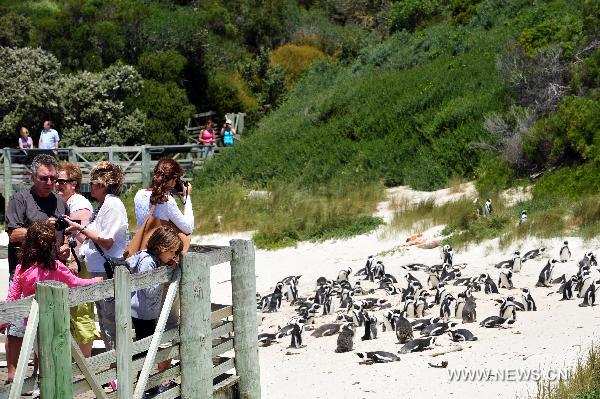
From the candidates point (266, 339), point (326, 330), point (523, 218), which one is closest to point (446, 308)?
point (326, 330)

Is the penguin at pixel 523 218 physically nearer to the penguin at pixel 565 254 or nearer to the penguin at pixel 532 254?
the penguin at pixel 532 254

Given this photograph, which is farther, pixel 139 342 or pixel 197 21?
pixel 197 21

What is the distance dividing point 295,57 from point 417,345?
28579 mm

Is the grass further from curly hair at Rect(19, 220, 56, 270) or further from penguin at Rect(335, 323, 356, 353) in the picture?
curly hair at Rect(19, 220, 56, 270)

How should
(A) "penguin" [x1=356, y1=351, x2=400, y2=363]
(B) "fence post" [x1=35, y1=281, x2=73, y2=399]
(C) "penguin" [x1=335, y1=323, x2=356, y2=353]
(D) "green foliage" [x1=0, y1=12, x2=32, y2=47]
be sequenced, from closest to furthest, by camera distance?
(B) "fence post" [x1=35, y1=281, x2=73, y2=399] < (A) "penguin" [x1=356, y1=351, x2=400, y2=363] < (C) "penguin" [x1=335, y1=323, x2=356, y2=353] < (D) "green foliage" [x1=0, y1=12, x2=32, y2=47]

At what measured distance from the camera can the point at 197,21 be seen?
3669 cm

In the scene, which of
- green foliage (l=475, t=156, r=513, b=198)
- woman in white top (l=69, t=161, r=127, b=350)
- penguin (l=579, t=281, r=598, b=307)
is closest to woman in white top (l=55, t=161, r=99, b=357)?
woman in white top (l=69, t=161, r=127, b=350)

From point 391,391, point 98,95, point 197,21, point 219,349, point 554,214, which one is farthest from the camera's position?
point 197,21

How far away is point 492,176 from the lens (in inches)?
→ 841

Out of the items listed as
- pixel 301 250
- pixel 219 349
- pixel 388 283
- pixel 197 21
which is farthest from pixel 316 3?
pixel 219 349

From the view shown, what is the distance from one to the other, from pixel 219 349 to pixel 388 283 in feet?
22.3

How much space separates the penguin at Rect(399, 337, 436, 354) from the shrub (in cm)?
2702

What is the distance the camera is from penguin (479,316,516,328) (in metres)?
12.2

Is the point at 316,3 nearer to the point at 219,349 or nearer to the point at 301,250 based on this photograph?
the point at 301,250
